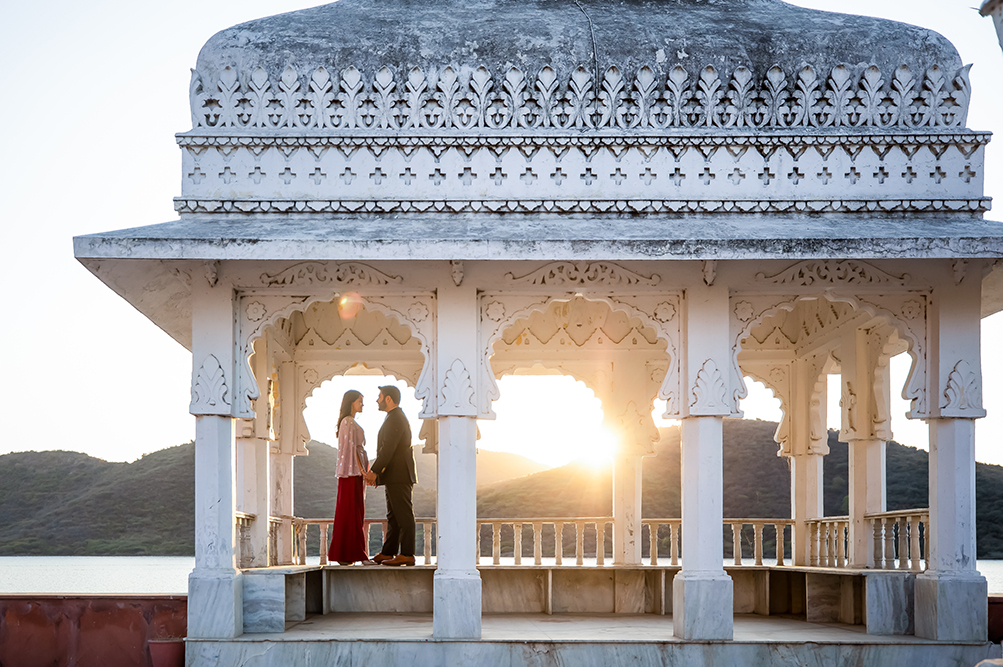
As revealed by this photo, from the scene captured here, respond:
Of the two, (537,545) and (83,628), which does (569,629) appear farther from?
(83,628)

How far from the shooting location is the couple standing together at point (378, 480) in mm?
12633

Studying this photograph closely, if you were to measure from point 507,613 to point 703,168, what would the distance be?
203 inches

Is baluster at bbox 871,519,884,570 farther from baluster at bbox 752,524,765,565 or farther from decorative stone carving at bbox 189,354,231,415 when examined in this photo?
decorative stone carving at bbox 189,354,231,415

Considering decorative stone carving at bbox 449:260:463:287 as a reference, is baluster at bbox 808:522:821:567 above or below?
below

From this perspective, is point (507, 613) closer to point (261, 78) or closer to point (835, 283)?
point (835, 283)

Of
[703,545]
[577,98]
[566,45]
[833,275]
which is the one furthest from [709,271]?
[566,45]

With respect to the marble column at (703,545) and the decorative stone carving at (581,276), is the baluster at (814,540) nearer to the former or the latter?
the marble column at (703,545)

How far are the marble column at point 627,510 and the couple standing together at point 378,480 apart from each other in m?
2.38

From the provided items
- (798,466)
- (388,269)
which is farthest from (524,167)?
(798,466)

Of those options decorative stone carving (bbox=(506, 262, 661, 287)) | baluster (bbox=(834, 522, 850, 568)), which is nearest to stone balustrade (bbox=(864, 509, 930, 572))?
baluster (bbox=(834, 522, 850, 568))

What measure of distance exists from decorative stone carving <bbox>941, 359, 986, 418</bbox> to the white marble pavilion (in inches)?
0.8

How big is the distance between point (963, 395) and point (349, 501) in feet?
19.9

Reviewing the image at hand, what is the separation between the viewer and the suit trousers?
12844 millimetres

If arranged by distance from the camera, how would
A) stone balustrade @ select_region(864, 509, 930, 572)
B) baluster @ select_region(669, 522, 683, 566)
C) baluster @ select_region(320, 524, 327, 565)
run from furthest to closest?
baluster @ select_region(320, 524, 327, 565)
baluster @ select_region(669, 522, 683, 566)
stone balustrade @ select_region(864, 509, 930, 572)
